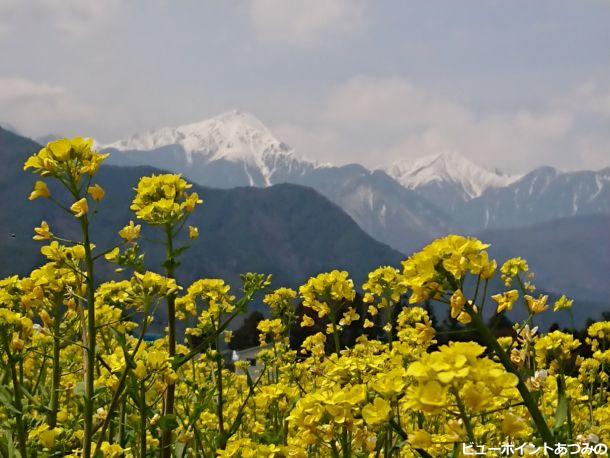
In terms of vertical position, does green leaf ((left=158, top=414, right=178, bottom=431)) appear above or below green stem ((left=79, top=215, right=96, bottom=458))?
below

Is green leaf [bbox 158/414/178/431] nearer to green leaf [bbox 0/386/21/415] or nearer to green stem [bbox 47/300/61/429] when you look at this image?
green stem [bbox 47/300/61/429]

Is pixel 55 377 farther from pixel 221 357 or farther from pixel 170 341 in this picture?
pixel 221 357

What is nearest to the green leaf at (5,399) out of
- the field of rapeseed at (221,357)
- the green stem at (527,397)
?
the field of rapeseed at (221,357)

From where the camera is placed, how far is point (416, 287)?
112 inches

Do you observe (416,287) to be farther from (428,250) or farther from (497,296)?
(497,296)

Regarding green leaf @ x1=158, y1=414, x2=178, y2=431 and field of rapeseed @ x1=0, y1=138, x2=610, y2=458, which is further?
green leaf @ x1=158, y1=414, x2=178, y2=431

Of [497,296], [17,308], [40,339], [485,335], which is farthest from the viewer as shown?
[40,339]

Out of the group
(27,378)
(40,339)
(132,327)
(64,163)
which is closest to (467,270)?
(64,163)

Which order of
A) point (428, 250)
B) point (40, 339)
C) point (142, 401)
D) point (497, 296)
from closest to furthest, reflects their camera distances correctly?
point (428, 250) < point (142, 401) < point (497, 296) < point (40, 339)

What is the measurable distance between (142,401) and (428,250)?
1.73 metres

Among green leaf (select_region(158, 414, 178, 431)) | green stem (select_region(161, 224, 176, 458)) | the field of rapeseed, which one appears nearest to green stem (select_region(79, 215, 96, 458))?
the field of rapeseed

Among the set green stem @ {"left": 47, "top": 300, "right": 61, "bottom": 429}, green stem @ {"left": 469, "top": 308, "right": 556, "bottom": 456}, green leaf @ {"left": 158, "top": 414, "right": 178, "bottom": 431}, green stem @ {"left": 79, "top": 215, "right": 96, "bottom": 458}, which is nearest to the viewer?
green stem @ {"left": 469, "top": 308, "right": 556, "bottom": 456}

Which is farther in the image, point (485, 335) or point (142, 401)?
point (142, 401)

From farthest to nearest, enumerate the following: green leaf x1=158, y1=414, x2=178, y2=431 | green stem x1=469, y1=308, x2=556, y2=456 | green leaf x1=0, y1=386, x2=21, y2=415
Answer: green leaf x1=0, y1=386, x2=21, y2=415 < green leaf x1=158, y1=414, x2=178, y2=431 < green stem x1=469, y1=308, x2=556, y2=456
